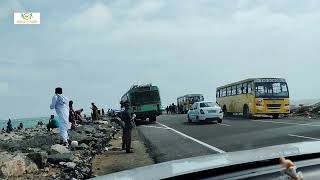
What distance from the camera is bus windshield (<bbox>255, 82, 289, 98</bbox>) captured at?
38969mm

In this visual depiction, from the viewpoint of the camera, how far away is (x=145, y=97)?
41875mm

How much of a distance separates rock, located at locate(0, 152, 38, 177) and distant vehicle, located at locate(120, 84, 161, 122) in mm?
27963

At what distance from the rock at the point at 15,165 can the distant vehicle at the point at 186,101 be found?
5523 cm

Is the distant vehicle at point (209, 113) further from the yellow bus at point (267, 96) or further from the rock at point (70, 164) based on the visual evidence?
the rock at point (70, 164)

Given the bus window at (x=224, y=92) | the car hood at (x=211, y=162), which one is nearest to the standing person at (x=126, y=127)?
the car hood at (x=211, y=162)

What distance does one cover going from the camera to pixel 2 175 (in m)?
12.2

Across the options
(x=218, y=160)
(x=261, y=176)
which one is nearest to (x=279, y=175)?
(x=261, y=176)

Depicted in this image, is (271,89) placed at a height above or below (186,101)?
below

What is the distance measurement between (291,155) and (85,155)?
1411 centimetres

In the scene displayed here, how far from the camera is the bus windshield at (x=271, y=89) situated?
3897 centimetres

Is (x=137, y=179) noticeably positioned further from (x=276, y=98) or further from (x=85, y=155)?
(x=276, y=98)

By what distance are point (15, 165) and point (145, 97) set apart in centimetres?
2925

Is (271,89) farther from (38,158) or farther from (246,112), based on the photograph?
(38,158)

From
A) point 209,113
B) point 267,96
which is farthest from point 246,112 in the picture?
point 209,113
